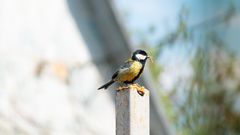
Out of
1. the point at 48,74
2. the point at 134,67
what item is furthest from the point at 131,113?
the point at 48,74

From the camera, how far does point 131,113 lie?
12.7 ft

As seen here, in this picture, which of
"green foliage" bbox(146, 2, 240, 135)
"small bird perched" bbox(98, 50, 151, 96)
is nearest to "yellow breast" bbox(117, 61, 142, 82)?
"small bird perched" bbox(98, 50, 151, 96)

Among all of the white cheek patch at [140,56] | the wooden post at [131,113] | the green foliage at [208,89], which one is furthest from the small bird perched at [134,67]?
the green foliage at [208,89]

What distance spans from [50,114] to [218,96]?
2111 mm

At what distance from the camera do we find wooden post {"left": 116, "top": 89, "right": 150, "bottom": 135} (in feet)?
12.7

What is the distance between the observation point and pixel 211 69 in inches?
339

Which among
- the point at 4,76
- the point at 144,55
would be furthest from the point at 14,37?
the point at 144,55

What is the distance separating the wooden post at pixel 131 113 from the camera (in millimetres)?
3867

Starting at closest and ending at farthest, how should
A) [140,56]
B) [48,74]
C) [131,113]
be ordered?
[131,113] → [140,56] → [48,74]

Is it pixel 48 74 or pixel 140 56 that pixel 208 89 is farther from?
pixel 140 56

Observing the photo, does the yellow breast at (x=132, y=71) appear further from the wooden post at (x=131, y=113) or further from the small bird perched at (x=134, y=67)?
the wooden post at (x=131, y=113)

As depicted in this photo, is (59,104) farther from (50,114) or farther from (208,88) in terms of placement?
(208,88)

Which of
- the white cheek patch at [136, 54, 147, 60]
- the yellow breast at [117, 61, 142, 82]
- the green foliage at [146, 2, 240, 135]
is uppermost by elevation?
the white cheek patch at [136, 54, 147, 60]

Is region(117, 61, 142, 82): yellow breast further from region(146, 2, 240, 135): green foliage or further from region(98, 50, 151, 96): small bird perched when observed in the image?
region(146, 2, 240, 135): green foliage
